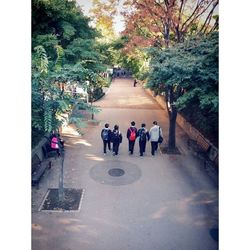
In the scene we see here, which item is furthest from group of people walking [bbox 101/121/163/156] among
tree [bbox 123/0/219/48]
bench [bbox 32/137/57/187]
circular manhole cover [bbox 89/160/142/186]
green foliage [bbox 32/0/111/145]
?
tree [bbox 123/0/219/48]

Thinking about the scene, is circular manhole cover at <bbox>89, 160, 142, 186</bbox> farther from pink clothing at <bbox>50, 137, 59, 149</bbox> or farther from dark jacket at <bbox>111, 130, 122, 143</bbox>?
pink clothing at <bbox>50, 137, 59, 149</bbox>

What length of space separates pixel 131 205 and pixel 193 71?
4155 millimetres

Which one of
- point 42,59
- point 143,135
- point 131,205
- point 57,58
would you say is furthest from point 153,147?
point 42,59

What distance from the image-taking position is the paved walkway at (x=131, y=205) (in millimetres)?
6664

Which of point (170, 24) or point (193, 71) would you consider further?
point (170, 24)

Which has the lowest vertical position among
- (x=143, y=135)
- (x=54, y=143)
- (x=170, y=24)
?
(x=54, y=143)

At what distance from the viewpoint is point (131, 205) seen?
818cm

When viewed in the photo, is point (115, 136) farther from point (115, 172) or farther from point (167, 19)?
point (167, 19)

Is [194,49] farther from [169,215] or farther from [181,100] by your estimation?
[169,215]

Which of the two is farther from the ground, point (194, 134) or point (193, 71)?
point (193, 71)

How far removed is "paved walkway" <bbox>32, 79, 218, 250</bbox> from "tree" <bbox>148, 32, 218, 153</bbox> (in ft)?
8.54

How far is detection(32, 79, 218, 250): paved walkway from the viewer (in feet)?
21.9

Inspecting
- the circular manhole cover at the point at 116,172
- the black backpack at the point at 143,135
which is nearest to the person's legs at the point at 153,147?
the black backpack at the point at 143,135

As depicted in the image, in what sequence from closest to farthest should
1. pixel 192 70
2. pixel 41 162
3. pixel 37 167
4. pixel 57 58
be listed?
pixel 57 58 → pixel 192 70 → pixel 37 167 → pixel 41 162
